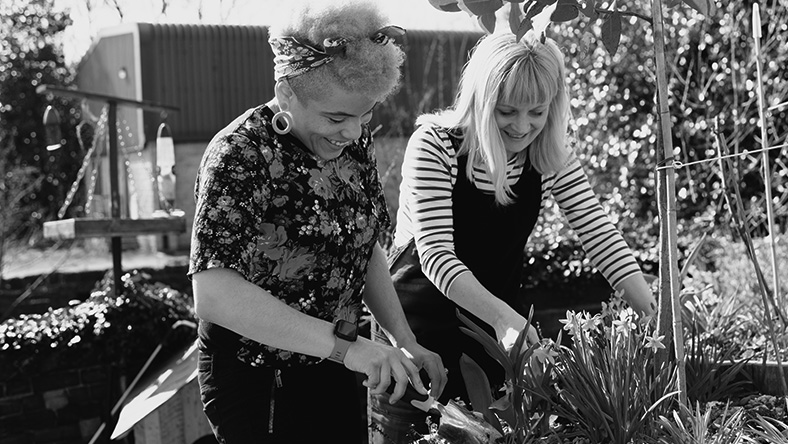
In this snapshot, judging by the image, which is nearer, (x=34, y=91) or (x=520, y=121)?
(x=520, y=121)

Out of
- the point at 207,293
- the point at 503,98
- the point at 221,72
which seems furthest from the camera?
the point at 221,72

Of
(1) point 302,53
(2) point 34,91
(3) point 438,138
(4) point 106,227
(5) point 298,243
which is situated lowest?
(2) point 34,91

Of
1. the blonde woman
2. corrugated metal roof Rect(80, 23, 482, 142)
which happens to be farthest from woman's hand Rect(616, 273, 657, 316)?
corrugated metal roof Rect(80, 23, 482, 142)

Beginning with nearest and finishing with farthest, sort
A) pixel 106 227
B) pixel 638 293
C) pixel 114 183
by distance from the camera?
pixel 638 293 → pixel 106 227 → pixel 114 183

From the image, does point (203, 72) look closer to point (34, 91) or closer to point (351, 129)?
point (34, 91)

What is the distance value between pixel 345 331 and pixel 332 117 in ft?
1.35

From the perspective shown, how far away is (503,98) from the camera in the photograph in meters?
2.09

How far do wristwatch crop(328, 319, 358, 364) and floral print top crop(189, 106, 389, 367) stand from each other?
0.65ft

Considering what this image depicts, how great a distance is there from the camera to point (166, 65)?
12.6 meters

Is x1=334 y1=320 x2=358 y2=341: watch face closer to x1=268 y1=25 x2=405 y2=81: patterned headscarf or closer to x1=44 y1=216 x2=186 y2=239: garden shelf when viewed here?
x1=268 y1=25 x2=405 y2=81: patterned headscarf

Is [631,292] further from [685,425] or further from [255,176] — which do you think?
[255,176]

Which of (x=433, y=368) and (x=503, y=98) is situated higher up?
(x=503, y=98)

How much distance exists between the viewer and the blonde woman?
6.83 feet

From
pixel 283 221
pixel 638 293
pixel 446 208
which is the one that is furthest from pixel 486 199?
pixel 283 221
